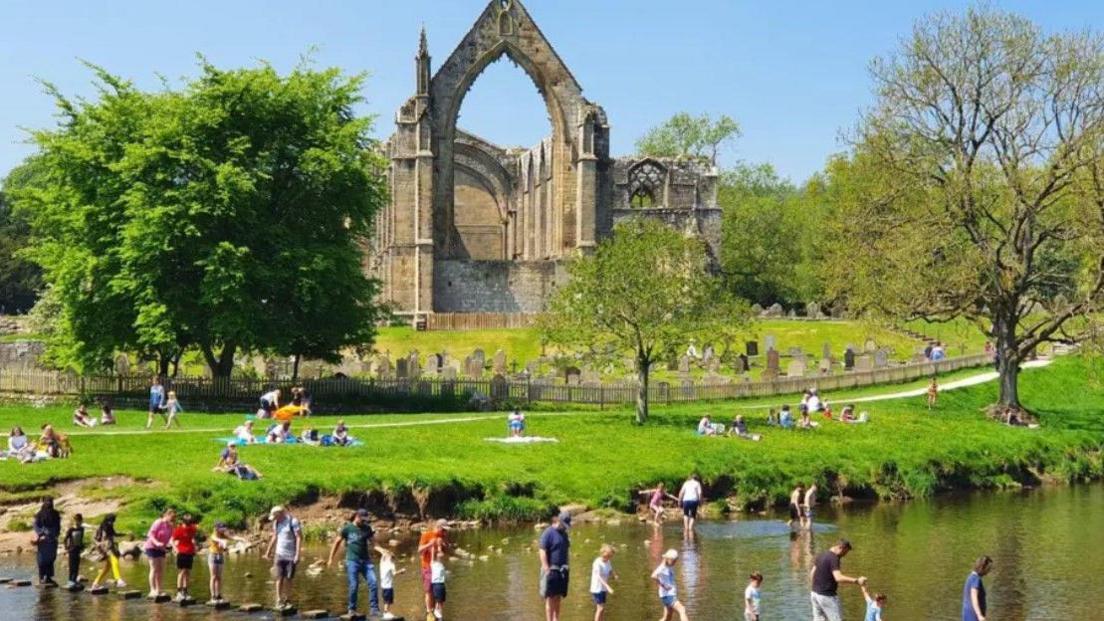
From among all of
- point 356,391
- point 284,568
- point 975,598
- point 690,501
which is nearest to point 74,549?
point 284,568

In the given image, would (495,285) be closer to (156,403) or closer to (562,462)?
(156,403)

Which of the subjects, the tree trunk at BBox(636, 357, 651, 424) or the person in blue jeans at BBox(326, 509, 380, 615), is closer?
the person in blue jeans at BBox(326, 509, 380, 615)

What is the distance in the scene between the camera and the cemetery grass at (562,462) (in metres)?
34.8

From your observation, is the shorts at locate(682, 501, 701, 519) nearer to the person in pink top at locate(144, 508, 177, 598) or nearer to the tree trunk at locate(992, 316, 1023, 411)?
the person in pink top at locate(144, 508, 177, 598)

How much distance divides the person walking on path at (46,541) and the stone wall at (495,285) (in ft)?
195

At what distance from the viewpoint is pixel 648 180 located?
106m

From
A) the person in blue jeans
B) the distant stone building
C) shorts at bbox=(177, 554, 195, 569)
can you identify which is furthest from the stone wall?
the person in blue jeans

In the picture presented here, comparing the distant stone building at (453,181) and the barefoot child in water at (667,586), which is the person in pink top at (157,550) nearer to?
the barefoot child in water at (667,586)

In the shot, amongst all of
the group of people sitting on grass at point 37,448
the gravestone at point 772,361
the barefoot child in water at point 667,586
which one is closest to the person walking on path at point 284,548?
the barefoot child in water at point 667,586

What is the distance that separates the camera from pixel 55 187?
5281cm

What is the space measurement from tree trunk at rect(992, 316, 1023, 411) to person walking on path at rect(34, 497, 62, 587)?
126 ft

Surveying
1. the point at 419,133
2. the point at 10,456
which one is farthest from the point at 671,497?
the point at 419,133

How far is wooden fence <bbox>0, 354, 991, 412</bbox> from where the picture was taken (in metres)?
51.3

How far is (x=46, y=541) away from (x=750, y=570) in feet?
45.3
